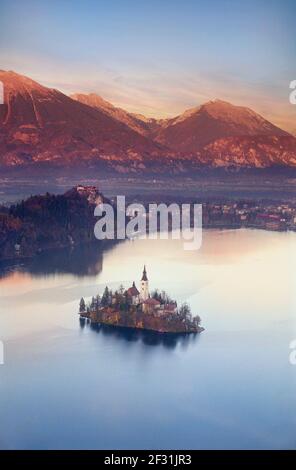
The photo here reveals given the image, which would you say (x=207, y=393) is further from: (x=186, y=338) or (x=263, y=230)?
(x=263, y=230)

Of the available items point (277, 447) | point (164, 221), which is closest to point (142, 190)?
point (164, 221)

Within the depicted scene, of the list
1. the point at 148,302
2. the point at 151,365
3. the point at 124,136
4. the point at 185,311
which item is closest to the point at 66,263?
the point at 124,136

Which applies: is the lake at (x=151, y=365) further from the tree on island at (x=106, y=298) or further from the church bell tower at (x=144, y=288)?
the tree on island at (x=106, y=298)

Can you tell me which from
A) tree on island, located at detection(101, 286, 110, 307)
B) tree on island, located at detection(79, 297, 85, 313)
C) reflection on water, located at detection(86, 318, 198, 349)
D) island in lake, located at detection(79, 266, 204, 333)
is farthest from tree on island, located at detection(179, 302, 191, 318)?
tree on island, located at detection(79, 297, 85, 313)

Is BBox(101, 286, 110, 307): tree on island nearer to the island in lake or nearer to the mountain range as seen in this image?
the island in lake

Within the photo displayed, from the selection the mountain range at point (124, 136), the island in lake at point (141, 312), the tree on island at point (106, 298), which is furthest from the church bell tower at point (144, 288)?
the mountain range at point (124, 136)

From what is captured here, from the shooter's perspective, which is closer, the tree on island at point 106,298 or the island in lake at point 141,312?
the island in lake at point 141,312
